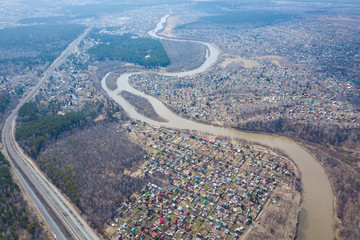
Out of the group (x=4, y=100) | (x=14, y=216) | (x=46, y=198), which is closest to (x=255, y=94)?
(x=46, y=198)

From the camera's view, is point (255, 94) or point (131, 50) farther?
point (131, 50)

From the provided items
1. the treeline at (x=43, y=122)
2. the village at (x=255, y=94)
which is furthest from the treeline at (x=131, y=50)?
the treeline at (x=43, y=122)

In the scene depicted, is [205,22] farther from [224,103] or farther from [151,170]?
[151,170]

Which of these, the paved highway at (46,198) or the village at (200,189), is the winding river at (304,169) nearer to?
the village at (200,189)

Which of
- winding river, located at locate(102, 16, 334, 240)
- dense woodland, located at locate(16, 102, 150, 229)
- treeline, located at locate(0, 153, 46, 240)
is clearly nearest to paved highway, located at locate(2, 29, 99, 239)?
dense woodland, located at locate(16, 102, 150, 229)

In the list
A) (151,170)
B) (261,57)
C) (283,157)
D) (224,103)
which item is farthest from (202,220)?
(261,57)

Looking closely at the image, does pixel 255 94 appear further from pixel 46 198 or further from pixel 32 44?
pixel 32 44

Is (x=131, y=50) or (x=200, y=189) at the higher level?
(x=131, y=50)

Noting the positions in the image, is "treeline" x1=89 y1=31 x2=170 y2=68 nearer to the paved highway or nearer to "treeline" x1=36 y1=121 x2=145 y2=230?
"treeline" x1=36 y1=121 x2=145 y2=230
